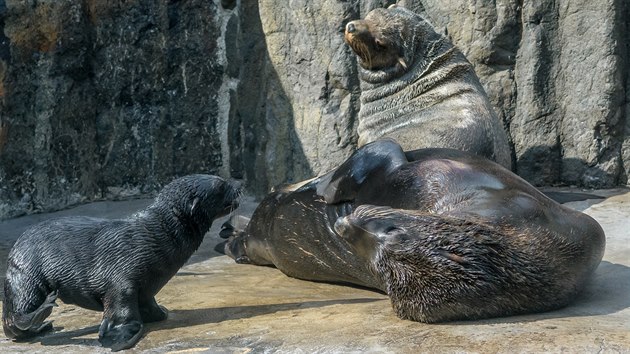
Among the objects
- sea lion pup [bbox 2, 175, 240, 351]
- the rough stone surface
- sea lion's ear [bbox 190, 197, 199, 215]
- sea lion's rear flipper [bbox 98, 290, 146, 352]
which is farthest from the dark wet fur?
the rough stone surface

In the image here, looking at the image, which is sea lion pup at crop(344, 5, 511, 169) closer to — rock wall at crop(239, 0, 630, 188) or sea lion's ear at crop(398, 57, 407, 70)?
sea lion's ear at crop(398, 57, 407, 70)

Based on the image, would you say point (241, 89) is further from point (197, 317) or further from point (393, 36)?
point (197, 317)

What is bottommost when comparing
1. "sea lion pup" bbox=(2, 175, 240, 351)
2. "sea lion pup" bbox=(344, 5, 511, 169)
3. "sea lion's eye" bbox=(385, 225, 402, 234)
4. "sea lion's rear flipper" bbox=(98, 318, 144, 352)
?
"sea lion's rear flipper" bbox=(98, 318, 144, 352)

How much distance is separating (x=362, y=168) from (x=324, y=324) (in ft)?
4.24

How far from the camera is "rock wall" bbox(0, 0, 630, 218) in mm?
8242

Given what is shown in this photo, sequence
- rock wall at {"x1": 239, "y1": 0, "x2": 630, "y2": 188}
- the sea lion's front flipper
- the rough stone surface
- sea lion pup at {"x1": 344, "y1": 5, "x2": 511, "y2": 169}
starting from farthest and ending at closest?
the rough stone surface
rock wall at {"x1": 239, "y1": 0, "x2": 630, "y2": 188}
sea lion pup at {"x1": 344, "y1": 5, "x2": 511, "y2": 169}
the sea lion's front flipper

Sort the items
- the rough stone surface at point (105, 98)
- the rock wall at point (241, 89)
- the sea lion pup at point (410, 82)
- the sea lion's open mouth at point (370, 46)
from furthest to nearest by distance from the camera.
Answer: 1. the rough stone surface at point (105, 98)
2. the rock wall at point (241, 89)
3. the sea lion's open mouth at point (370, 46)
4. the sea lion pup at point (410, 82)

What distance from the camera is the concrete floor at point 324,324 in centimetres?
425

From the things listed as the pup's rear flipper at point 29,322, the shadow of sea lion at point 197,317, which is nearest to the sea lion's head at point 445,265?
the shadow of sea lion at point 197,317

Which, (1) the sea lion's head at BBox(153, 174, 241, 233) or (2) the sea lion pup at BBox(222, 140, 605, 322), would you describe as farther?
(1) the sea lion's head at BBox(153, 174, 241, 233)

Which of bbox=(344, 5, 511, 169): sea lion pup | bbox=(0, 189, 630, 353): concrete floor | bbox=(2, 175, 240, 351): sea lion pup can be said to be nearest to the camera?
bbox=(0, 189, 630, 353): concrete floor

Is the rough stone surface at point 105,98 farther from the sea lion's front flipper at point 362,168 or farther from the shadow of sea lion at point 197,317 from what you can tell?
the shadow of sea lion at point 197,317

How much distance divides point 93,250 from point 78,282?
166 mm

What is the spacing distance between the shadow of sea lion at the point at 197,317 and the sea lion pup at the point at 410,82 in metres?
2.37
